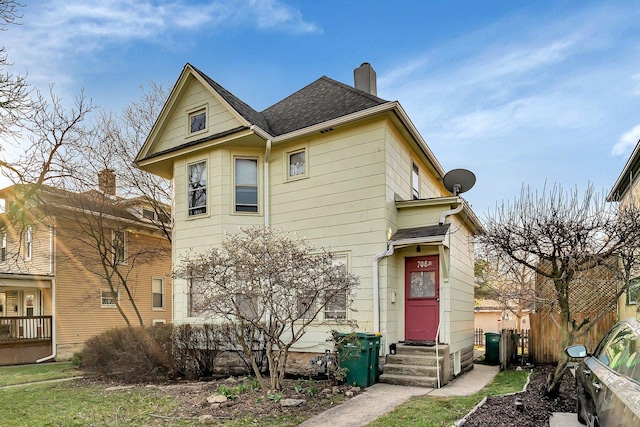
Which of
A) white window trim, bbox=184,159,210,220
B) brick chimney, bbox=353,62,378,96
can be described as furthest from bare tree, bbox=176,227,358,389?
brick chimney, bbox=353,62,378,96

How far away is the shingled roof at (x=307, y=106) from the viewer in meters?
11.1

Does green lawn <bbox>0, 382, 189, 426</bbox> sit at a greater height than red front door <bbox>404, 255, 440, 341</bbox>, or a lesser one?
lesser

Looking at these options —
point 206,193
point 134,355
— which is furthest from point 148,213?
point 134,355

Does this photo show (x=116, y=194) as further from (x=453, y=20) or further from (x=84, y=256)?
(x=453, y=20)

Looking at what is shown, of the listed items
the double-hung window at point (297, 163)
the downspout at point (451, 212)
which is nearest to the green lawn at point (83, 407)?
the double-hung window at point (297, 163)

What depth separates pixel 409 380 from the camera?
895 cm

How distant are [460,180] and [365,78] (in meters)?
5.14

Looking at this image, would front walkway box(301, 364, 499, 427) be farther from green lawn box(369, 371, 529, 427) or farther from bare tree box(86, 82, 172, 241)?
bare tree box(86, 82, 172, 241)

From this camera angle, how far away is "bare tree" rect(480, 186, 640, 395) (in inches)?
285

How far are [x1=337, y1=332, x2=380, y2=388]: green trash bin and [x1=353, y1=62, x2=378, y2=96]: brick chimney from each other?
26.8ft

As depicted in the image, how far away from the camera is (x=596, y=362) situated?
4695mm

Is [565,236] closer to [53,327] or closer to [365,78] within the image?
[365,78]

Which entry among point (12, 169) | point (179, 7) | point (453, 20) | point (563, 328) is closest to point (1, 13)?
point (12, 169)

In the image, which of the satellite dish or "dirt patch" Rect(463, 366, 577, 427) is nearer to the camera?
"dirt patch" Rect(463, 366, 577, 427)
